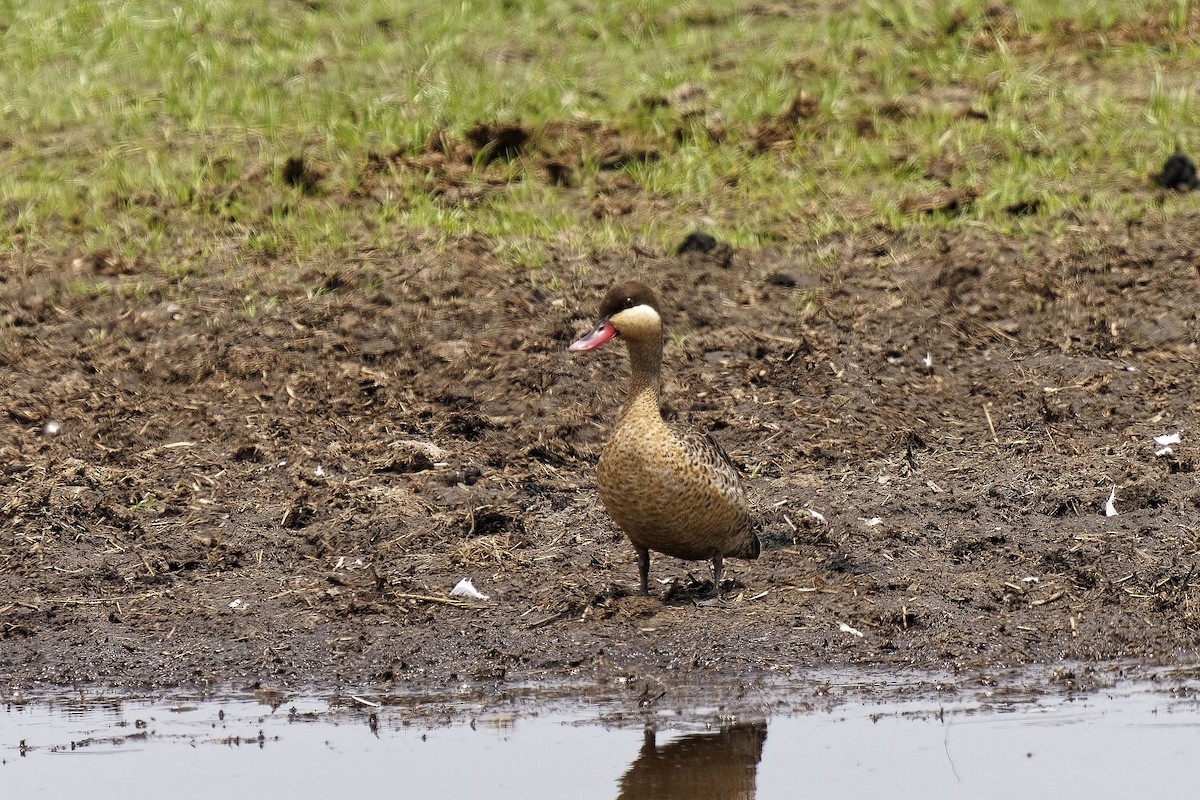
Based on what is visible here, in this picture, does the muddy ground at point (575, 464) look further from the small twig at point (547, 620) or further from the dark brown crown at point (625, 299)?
the dark brown crown at point (625, 299)

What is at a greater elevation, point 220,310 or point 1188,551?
point 220,310

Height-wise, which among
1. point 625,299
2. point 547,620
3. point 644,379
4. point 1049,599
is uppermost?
point 625,299

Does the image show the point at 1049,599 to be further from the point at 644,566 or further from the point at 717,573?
the point at 644,566

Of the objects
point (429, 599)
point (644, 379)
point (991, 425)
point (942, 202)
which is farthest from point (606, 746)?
point (942, 202)

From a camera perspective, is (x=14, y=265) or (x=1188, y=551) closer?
(x=1188, y=551)

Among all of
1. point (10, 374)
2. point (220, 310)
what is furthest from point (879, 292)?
point (10, 374)

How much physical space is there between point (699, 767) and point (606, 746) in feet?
1.14

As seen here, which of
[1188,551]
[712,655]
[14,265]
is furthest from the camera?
[14,265]

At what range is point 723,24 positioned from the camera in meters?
15.1

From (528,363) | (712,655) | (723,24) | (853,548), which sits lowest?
(712,655)

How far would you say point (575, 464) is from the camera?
30.5ft

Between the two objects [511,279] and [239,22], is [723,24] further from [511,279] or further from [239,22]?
[511,279]

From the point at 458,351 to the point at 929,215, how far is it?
3.26 meters

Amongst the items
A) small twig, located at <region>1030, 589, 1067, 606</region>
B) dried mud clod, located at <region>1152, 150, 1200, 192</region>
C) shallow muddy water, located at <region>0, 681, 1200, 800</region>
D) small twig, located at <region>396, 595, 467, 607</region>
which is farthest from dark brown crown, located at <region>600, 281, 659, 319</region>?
dried mud clod, located at <region>1152, 150, 1200, 192</region>
